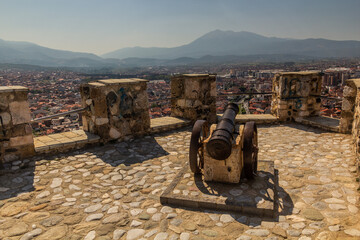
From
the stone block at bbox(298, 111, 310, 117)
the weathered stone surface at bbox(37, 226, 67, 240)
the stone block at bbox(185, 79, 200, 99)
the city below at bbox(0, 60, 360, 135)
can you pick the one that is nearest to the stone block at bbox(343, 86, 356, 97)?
the city below at bbox(0, 60, 360, 135)

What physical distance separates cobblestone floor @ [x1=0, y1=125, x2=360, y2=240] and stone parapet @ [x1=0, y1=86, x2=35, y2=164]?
27cm

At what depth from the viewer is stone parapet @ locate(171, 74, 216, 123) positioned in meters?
7.24

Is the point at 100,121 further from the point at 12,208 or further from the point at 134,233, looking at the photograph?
the point at 134,233

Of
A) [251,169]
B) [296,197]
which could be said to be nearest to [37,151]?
[251,169]

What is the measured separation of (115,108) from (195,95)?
2451mm

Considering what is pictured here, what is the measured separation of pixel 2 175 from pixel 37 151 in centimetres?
76

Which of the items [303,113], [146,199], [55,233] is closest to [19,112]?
[55,233]

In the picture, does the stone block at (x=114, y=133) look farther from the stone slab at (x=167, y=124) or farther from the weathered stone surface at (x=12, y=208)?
the weathered stone surface at (x=12, y=208)

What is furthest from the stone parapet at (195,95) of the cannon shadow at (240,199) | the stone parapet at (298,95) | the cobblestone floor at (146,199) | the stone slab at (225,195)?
the cannon shadow at (240,199)

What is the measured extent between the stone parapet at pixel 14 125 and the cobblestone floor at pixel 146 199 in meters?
0.27

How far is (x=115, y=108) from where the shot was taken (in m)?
5.75

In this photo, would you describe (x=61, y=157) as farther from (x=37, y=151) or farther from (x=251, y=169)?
(x=251, y=169)

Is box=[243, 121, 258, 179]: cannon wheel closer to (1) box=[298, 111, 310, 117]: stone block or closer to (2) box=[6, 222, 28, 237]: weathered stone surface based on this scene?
(2) box=[6, 222, 28, 237]: weathered stone surface

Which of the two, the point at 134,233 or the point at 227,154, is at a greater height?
the point at 227,154
